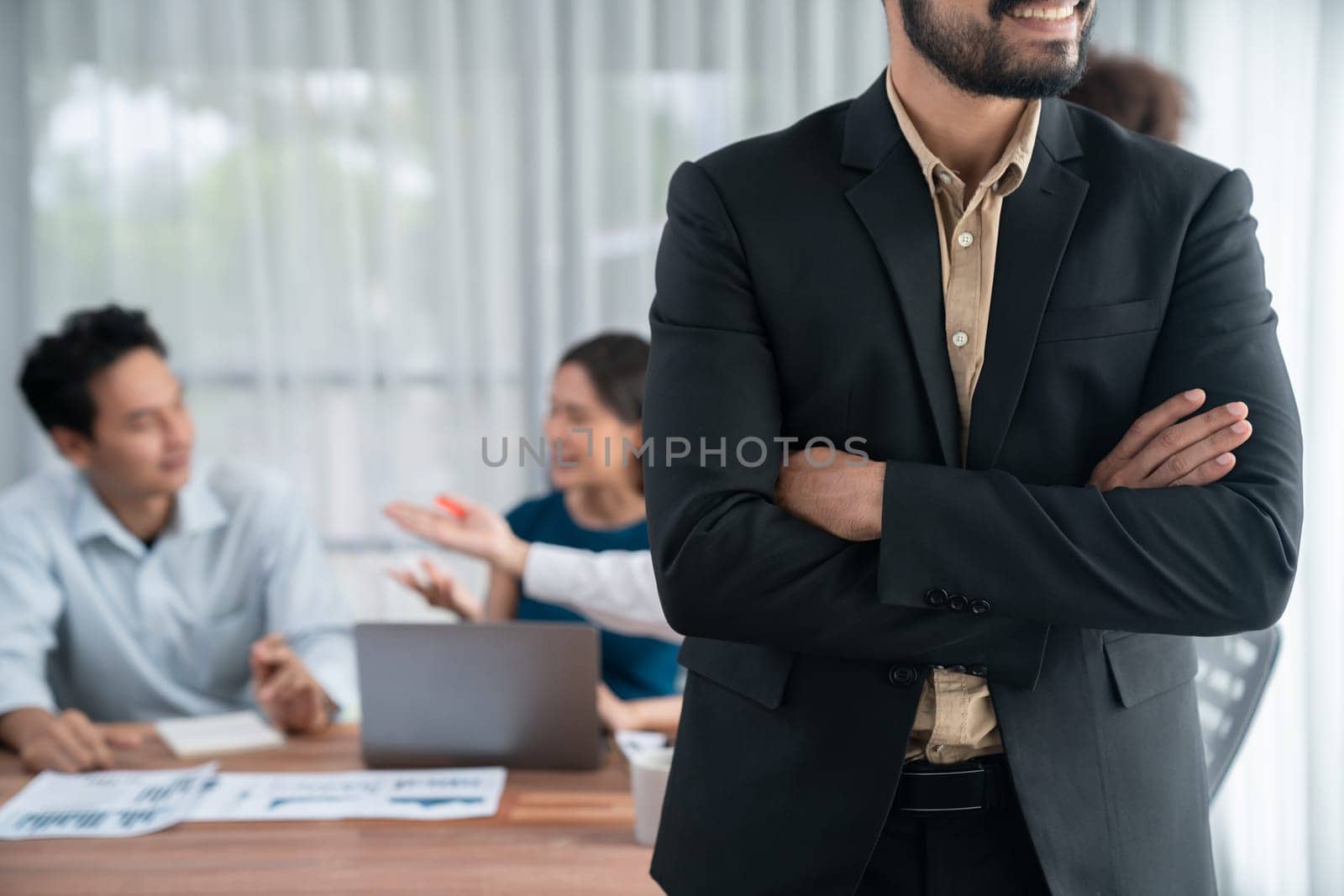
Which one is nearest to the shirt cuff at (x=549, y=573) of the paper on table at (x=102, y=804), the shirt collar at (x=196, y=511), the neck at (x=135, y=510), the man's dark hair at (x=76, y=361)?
the paper on table at (x=102, y=804)

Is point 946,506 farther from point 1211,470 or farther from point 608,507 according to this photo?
point 608,507

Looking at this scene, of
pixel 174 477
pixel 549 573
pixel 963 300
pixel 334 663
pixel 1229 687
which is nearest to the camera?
pixel 963 300

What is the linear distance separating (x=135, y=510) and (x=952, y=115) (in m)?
2.32

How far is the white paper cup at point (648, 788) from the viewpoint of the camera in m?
1.64

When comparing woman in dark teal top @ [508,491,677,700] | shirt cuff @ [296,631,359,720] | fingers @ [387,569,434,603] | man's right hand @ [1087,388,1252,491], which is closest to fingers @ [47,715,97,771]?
shirt cuff @ [296,631,359,720]

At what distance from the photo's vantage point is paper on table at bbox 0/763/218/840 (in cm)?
177

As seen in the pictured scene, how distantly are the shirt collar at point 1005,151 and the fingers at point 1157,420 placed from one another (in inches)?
10.6

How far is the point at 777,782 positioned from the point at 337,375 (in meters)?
3.14

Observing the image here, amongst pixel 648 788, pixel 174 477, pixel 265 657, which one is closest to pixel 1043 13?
pixel 648 788

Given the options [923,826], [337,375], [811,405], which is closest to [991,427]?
[811,405]

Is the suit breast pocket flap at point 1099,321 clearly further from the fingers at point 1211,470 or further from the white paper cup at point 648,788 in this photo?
the white paper cup at point 648,788

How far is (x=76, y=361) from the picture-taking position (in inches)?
110

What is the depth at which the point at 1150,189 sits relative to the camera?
1.20m

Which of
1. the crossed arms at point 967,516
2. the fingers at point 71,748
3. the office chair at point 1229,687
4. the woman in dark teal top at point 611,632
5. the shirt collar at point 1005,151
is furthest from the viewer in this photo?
the woman in dark teal top at point 611,632
